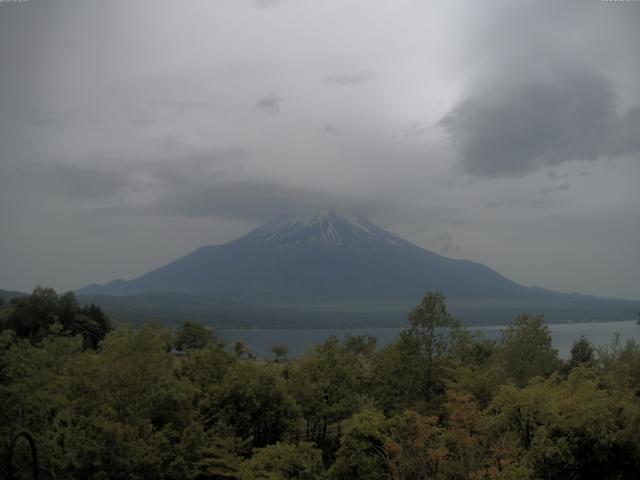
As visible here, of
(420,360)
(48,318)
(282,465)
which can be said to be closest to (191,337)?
(48,318)

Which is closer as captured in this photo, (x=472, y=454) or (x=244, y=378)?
(x=472, y=454)

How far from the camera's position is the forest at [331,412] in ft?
54.6

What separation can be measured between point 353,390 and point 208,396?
5.94m

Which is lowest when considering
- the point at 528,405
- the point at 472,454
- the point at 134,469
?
the point at 134,469

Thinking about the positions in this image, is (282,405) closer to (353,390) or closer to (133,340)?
(353,390)

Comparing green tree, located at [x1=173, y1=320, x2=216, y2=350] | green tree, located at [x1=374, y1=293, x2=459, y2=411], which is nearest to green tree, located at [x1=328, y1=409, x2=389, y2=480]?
green tree, located at [x1=374, y1=293, x2=459, y2=411]

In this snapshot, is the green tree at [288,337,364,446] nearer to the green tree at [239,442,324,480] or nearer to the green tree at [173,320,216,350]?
the green tree at [239,442,324,480]

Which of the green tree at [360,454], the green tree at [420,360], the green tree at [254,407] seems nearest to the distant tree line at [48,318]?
the green tree at [254,407]

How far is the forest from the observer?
1664 cm

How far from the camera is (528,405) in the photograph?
Answer: 56.6ft

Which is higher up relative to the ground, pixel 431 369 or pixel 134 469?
pixel 431 369

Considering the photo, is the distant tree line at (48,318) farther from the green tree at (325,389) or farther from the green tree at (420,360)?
the green tree at (420,360)

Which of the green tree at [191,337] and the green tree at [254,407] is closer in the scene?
the green tree at [254,407]

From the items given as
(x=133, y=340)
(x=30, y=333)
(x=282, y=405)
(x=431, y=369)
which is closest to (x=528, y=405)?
(x=431, y=369)
